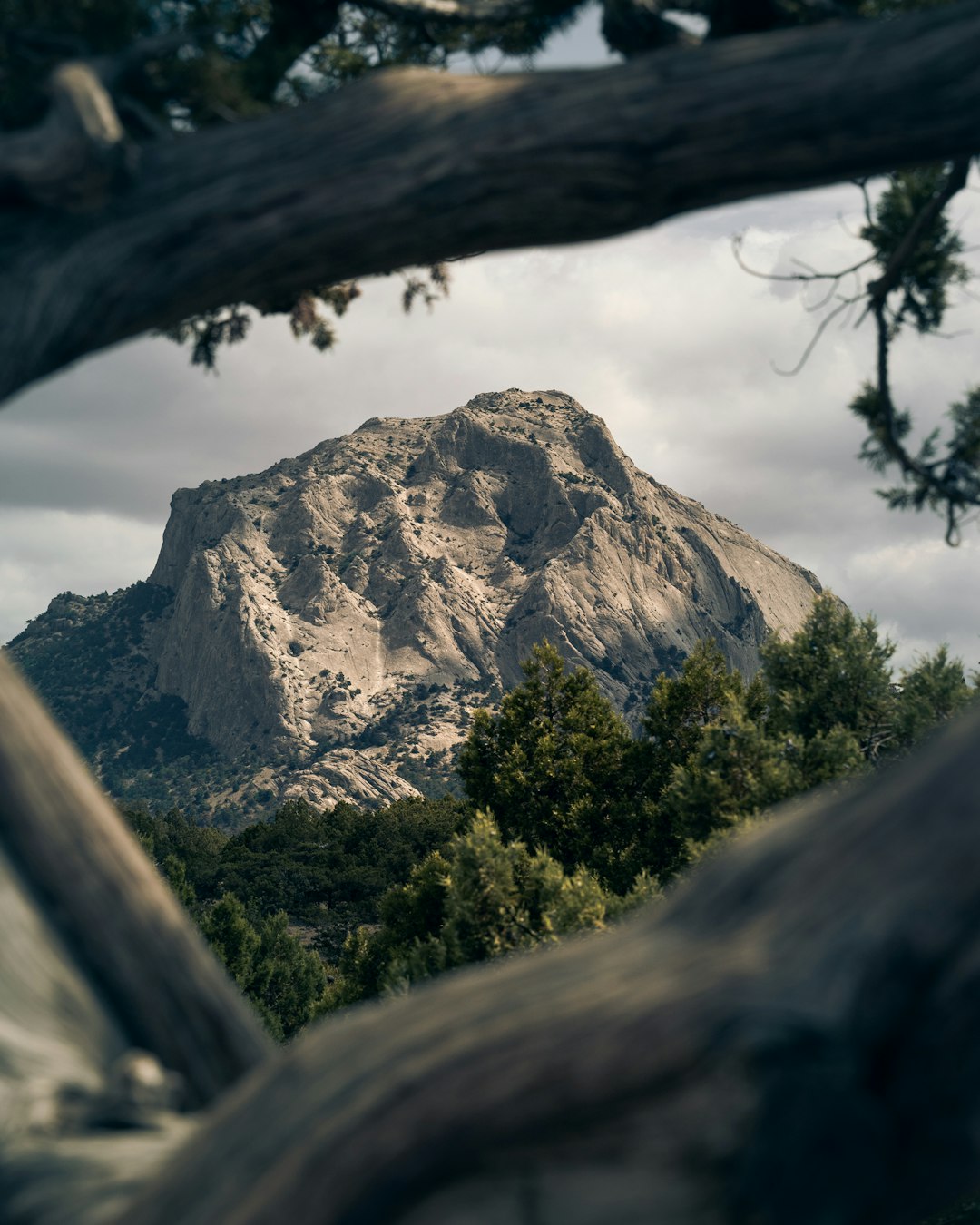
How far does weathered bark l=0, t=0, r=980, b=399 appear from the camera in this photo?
329cm

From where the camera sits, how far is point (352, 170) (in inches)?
135

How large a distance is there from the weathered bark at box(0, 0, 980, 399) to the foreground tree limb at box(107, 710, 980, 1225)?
6.54 ft

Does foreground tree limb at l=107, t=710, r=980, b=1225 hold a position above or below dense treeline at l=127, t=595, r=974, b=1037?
above

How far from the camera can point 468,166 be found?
3.38m

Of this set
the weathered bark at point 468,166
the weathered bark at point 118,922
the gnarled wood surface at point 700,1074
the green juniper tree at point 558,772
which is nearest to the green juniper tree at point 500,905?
the green juniper tree at point 558,772

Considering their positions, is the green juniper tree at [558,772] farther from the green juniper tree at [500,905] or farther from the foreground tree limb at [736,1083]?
the foreground tree limb at [736,1083]

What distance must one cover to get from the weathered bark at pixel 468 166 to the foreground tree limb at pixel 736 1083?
1995 mm

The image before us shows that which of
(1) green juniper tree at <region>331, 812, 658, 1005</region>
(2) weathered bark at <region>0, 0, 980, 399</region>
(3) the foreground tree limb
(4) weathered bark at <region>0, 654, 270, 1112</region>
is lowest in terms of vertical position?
(1) green juniper tree at <region>331, 812, 658, 1005</region>

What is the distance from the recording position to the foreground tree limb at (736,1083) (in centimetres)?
195

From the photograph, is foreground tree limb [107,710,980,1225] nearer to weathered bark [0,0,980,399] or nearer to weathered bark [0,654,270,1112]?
weathered bark [0,654,270,1112]

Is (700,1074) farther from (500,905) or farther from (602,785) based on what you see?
(602,785)

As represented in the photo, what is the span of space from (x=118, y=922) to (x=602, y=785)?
959 inches

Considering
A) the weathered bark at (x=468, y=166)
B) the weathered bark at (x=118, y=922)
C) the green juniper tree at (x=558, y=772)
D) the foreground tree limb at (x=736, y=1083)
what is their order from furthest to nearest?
1. the green juniper tree at (x=558, y=772)
2. the weathered bark at (x=468, y=166)
3. the weathered bark at (x=118, y=922)
4. the foreground tree limb at (x=736, y=1083)

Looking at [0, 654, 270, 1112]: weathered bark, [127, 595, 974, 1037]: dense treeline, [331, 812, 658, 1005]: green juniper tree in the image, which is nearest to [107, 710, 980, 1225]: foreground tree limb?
[0, 654, 270, 1112]: weathered bark
